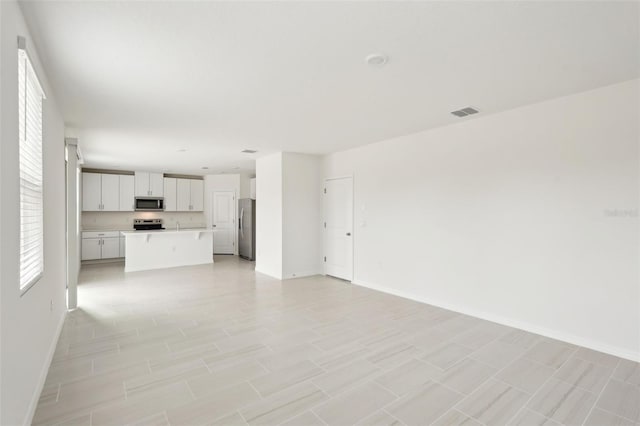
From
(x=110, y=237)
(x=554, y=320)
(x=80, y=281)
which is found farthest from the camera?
(x=110, y=237)

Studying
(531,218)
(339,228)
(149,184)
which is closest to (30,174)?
(531,218)

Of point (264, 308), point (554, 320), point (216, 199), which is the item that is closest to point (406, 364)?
point (554, 320)

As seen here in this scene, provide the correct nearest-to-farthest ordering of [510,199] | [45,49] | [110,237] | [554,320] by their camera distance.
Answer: [45,49], [554,320], [510,199], [110,237]

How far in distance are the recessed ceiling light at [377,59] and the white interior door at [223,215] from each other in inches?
328

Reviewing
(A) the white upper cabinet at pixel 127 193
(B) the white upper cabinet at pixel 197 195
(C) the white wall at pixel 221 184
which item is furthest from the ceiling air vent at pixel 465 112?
(A) the white upper cabinet at pixel 127 193

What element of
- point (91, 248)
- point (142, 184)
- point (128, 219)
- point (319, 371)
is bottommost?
point (319, 371)

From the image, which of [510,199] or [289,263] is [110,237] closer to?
[289,263]

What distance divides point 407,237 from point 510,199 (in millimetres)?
1657

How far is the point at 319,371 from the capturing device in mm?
2799

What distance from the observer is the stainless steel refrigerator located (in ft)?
29.4

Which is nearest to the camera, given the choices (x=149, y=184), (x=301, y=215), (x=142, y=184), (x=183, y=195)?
(x=301, y=215)

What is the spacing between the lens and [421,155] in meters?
4.96

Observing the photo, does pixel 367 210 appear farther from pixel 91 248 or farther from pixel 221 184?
pixel 91 248

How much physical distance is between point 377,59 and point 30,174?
2745 mm
